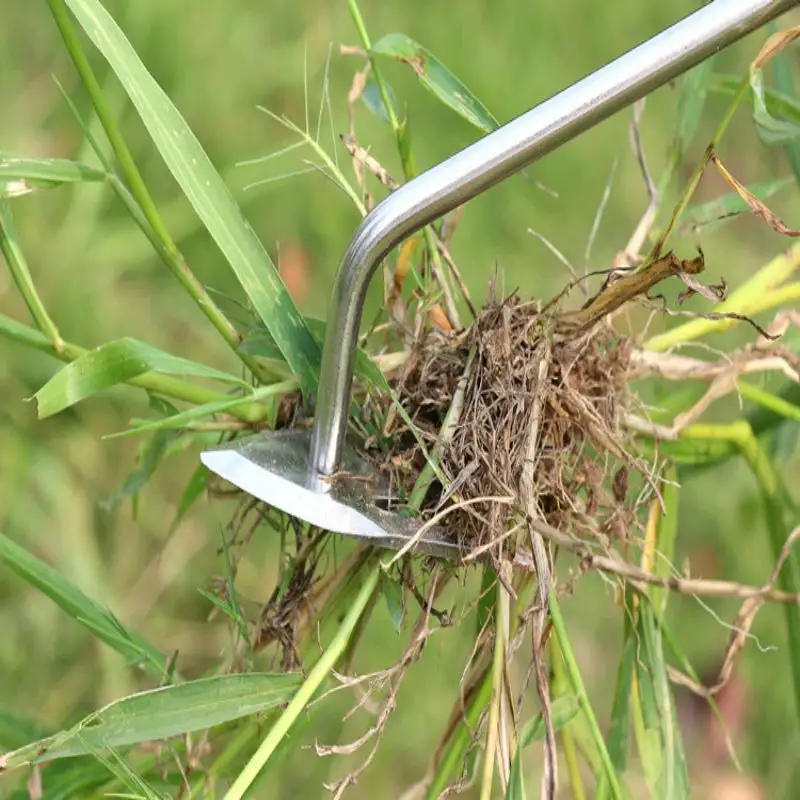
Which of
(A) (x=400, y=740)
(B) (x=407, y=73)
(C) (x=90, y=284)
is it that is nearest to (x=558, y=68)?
(B) (x=407, y=73)

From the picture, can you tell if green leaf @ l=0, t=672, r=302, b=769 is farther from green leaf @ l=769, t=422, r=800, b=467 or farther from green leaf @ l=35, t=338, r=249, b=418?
green leaf @ l=769, t=422, r=800, b=467

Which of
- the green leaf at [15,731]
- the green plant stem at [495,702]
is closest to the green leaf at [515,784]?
the green plant stem at [495,702]

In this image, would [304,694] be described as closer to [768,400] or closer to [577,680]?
[577,680]

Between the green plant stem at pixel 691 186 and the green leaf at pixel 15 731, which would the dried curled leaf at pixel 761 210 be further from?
the green leaf at pixel 15 731

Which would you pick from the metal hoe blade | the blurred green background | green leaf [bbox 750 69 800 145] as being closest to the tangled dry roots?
the metal hoe blade

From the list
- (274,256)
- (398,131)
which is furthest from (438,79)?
(274,256)

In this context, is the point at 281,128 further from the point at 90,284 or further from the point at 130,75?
the point at 130,75
